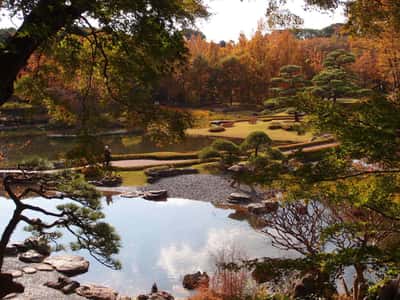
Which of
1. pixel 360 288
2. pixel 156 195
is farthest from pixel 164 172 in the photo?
pixel 360 288

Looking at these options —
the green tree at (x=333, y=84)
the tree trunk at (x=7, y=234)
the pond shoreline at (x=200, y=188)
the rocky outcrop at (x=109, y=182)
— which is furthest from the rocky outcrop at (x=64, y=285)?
the green tree at (x=333, y=84)

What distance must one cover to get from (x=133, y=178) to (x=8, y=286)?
33.1 feet

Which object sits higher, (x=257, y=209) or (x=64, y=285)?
(x=257, y=209)

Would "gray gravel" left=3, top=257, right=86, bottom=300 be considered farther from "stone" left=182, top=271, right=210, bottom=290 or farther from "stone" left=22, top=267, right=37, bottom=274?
"stone" left=182, top=271, right=210, bottom=290

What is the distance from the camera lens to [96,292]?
27.7 feet

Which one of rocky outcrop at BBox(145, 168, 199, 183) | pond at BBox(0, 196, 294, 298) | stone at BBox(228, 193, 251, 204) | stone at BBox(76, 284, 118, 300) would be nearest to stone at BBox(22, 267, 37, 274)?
pond at BBox(0, 196, 294, 298)

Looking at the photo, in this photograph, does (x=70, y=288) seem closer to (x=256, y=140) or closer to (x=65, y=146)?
(x=256, y=140)

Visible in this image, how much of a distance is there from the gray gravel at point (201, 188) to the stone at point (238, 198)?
0.30 m

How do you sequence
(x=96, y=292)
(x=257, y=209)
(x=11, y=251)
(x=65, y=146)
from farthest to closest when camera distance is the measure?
(x=65, y=146) < (x=257, y=209) < (x=11, y=251) < (x=96, y=292)

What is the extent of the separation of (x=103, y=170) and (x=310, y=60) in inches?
1607

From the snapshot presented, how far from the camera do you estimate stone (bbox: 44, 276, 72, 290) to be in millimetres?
8758

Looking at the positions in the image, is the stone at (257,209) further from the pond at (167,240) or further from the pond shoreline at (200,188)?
the pond shoreline at (200,188)

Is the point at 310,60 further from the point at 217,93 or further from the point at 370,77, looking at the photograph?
the point at 217,93

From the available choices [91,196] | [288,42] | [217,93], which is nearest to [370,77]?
[288,42]
